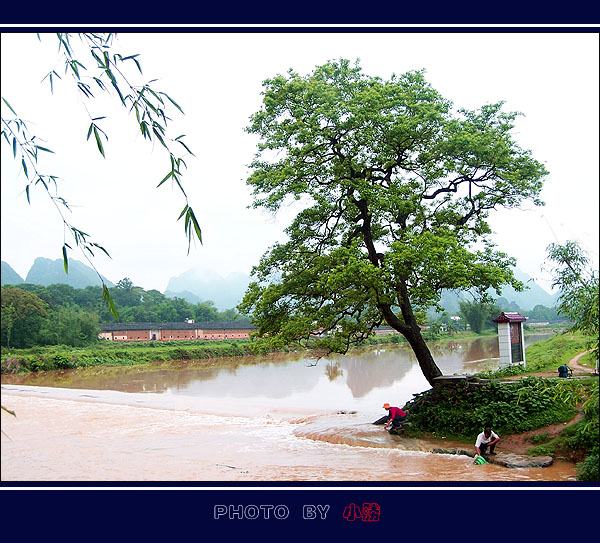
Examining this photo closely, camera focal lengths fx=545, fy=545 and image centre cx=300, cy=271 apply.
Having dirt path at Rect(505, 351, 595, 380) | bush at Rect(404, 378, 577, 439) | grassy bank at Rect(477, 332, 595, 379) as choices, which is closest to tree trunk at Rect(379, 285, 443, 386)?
bush at Rect(404, 378, 577, 439)

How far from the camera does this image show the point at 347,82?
21.0ft

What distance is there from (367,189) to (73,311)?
25.9 ft

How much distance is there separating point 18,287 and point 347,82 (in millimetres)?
5807

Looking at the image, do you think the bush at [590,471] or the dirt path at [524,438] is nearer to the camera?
the bush at [590,471]

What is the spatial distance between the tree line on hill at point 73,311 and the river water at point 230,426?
1.13 metres

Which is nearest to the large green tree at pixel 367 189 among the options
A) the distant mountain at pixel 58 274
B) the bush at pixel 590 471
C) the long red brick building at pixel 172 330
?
the bush at pixel 590 471

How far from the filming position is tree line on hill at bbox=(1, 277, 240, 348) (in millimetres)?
8312

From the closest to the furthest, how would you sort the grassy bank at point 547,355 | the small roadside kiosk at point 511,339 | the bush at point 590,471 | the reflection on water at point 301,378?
1. the bush at point 590,471
2. the grassy bank at point 547,355
3. the small roadside kiosk at point 511,339
4. the reflection on water at point 301,378

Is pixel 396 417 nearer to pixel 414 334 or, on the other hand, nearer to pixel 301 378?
pixel 414 334

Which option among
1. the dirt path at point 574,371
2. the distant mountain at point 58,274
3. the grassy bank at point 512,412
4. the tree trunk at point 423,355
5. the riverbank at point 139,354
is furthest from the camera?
the riverbank at point 139,354

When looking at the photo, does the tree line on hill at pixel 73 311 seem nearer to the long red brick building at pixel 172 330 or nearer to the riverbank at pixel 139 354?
the long red brick building at pixel 172 330

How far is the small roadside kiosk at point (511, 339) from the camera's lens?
7.25m

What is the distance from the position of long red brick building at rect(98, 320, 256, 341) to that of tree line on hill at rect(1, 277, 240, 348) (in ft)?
0.73
